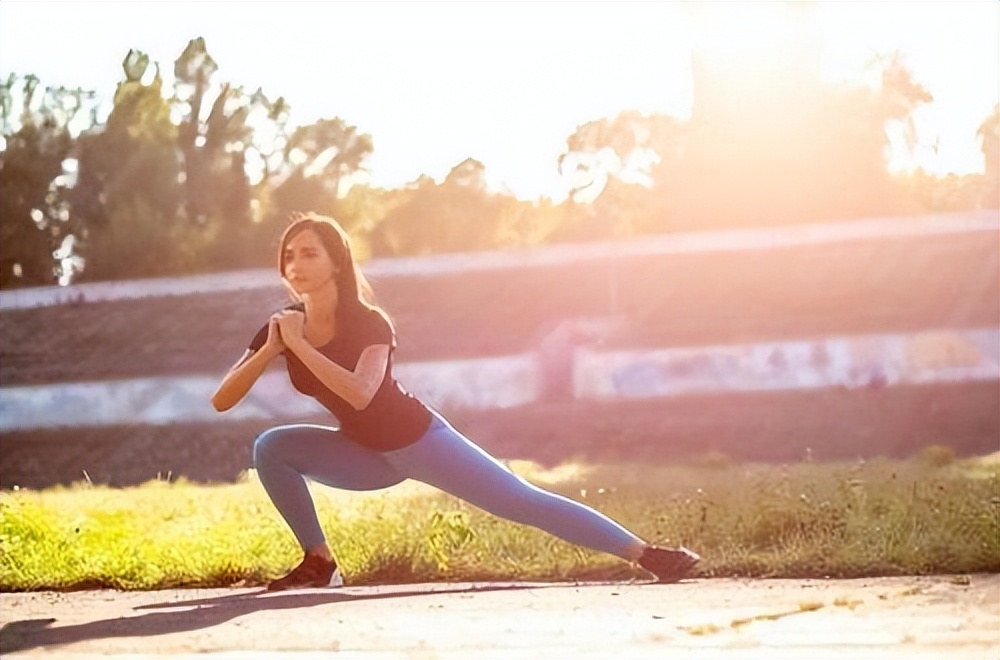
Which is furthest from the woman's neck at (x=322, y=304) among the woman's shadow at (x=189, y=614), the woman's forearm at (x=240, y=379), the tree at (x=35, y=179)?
the tree at (x=35, y=179)

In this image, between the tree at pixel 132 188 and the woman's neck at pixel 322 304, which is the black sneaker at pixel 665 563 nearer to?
the woman's neck at pixel 322 304

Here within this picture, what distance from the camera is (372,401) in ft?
10.5

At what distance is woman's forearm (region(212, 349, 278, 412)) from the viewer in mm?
3338

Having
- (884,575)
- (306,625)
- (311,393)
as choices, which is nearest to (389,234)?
(311,393)

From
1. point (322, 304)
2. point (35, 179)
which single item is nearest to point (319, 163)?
point (322, 304)

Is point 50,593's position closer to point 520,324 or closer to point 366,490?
point 366,490

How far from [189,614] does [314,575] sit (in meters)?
0.34

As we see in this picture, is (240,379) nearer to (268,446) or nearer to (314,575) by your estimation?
(268,446)

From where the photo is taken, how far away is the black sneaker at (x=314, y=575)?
3373 mm

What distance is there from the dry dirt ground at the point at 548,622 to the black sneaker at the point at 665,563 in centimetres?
5

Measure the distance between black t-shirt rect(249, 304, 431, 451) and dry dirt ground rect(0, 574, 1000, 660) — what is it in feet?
1.46

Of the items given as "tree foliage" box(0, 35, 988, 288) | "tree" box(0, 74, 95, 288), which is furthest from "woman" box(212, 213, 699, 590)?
"tree" box(0, 74, 95, 288)

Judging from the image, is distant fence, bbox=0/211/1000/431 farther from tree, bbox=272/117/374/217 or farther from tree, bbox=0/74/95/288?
tree, bbox=272/117/374/217

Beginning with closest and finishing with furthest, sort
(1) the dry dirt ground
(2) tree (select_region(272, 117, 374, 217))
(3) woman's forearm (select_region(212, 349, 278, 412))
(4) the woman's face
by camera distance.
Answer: (1) the dry dirt ground → (4) the woman's face → (3) woman's forearm (select_region(212, 349, 278, 412)) → (2) tree (select_region(272, 117, 374, 217))
